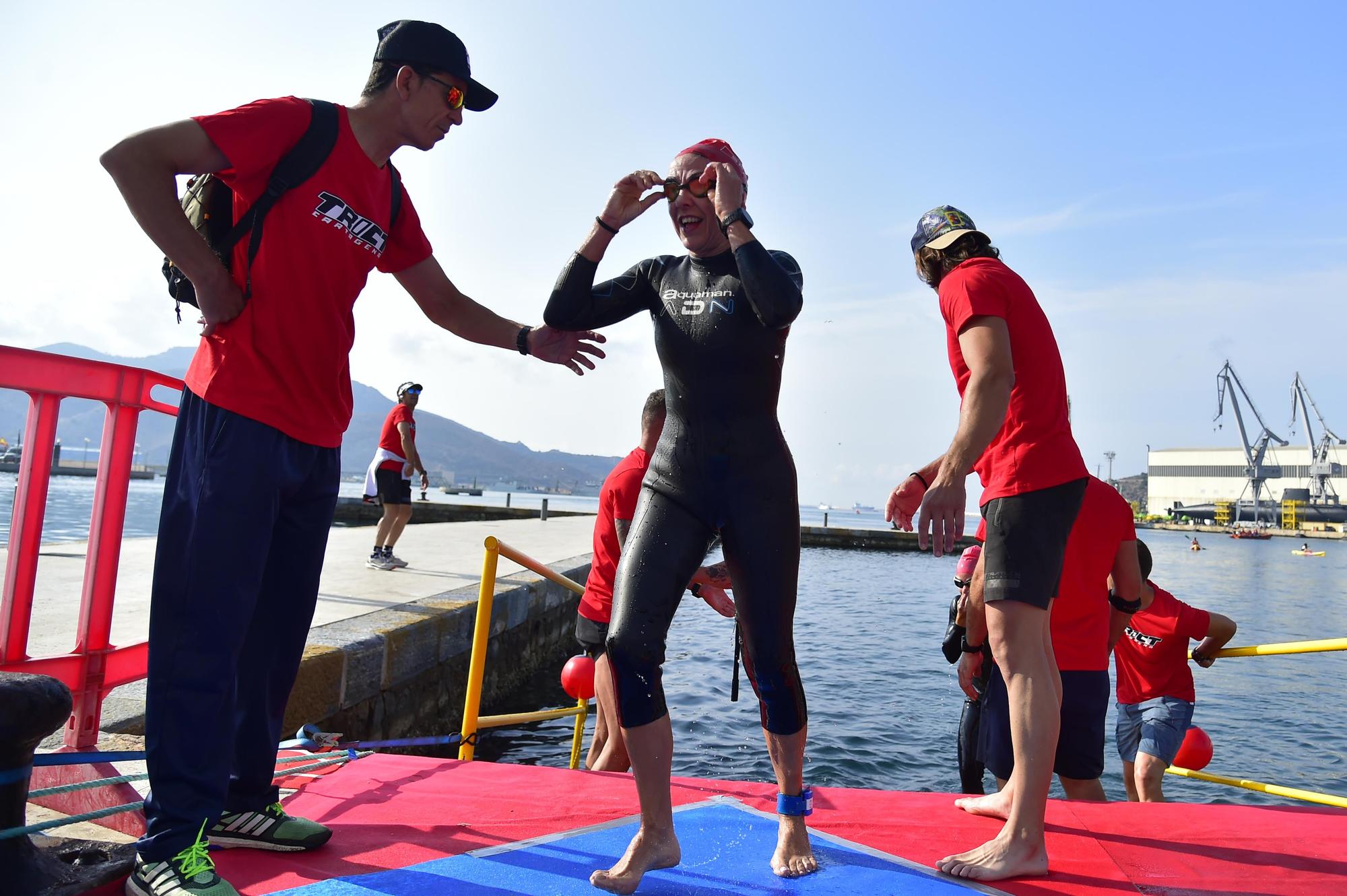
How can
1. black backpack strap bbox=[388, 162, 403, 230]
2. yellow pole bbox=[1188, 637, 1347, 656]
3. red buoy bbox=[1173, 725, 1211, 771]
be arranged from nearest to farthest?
black backpack strap bbox=[388, 162, 403, 230], yellow pole bbox=[1188, 637, 1347, 656], red buoy bbox=[1173, 725, 1211, 771]

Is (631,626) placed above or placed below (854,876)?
above

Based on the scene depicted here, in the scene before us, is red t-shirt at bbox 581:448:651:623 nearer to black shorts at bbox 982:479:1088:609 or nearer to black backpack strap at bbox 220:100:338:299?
black shorts at bbox 982:479:1088:609

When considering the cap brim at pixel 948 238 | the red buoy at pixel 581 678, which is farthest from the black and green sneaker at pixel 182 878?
the cap brim at pixel 948 238

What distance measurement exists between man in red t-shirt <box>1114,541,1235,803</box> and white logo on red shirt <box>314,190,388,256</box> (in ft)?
14.6

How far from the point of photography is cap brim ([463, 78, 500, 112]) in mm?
2885

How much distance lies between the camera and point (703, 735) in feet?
29.9

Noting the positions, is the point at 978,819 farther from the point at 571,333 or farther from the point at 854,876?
the point at 571,333

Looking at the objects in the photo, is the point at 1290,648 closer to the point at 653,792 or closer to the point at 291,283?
the point at 653,792

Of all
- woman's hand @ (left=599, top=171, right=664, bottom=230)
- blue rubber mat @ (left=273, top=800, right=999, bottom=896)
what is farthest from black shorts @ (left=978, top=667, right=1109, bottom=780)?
woman's hand @ (left=599, top=171, right=664, bottom=230)

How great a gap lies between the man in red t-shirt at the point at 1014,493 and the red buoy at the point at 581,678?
2707mm

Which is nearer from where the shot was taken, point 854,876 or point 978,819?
point 854,876

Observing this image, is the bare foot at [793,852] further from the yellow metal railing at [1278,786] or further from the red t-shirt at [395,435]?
the red t-shirt at [395,435]

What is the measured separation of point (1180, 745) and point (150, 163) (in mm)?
5854

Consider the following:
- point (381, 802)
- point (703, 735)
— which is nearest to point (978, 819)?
point (381, 802)
